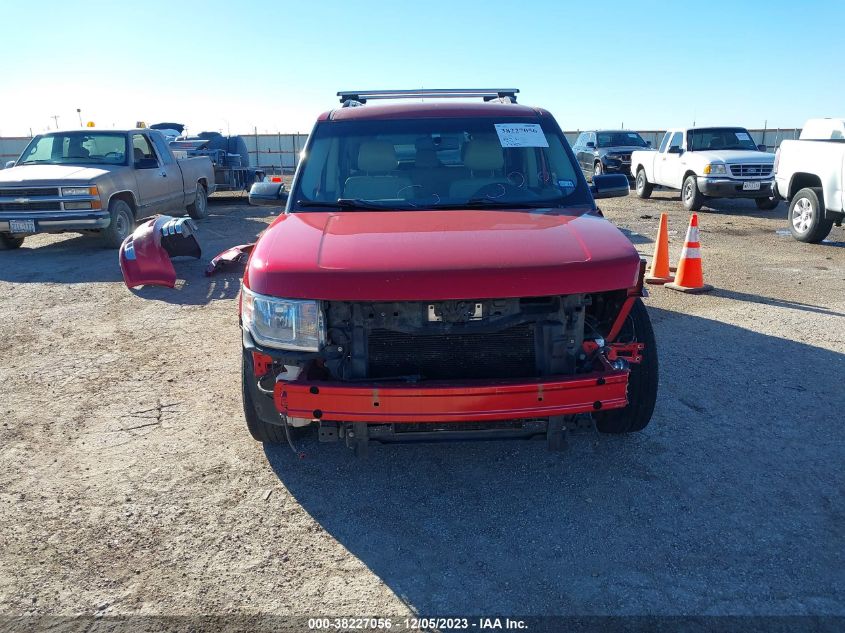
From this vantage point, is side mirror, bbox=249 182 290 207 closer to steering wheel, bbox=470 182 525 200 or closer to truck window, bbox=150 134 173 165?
steering wheel, bbox=470 182 525 200

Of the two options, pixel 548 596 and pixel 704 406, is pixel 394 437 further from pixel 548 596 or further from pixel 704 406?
pixel 704 406

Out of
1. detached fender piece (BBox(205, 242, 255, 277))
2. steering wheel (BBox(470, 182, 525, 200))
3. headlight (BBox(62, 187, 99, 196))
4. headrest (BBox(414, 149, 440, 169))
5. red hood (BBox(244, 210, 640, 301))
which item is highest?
headrest (BBox(414, 149, 440, 169))

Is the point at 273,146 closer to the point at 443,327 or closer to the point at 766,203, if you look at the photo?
the point at 766,203

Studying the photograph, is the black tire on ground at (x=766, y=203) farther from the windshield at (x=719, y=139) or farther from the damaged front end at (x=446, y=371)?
the damaged front end at (x=446, y=371)

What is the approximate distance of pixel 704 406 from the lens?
4414 millimetres

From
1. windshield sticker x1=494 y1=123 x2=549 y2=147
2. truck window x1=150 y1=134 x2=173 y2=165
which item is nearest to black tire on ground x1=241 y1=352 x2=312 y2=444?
windshield sticker x1=494 y1=123 x2=549 y2=147

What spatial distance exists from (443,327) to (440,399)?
1.18 ft

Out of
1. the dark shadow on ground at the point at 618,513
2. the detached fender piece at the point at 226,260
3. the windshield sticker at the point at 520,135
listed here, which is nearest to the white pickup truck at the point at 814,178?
the dark shadow on ground at the point at 618,513

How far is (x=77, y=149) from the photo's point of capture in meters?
11.0

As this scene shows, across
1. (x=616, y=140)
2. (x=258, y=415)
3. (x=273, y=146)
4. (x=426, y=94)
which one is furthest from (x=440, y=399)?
(x=273, y=146)

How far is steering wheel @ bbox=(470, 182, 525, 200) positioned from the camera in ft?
13.5

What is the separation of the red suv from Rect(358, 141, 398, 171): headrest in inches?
22.8

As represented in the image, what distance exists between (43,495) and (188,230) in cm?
593

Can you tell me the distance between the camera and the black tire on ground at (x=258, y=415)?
133 inches
